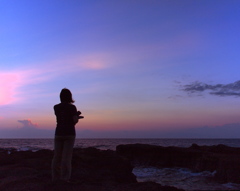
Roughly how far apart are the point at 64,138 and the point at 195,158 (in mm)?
21473

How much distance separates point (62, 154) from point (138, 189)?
2.18 meters

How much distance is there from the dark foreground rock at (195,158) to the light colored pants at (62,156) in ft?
40.6

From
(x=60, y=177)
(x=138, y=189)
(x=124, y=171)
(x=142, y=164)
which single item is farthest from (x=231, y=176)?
(x=142, y=164)

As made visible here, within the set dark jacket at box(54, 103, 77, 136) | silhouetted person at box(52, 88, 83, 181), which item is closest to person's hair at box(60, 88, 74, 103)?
silhouetted person at box(52, 88, 83, 181)

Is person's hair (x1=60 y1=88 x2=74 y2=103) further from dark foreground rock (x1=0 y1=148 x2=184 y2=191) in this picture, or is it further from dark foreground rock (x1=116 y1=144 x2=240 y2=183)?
dark foreground rock (x1=116 y1=144 x2=240 y2=183)

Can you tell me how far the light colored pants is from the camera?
6.41m

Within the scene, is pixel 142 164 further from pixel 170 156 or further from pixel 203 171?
pixel 203 171

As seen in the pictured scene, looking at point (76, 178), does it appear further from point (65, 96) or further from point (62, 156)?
point (65, 96)

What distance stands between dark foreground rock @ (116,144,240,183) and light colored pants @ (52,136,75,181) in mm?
12374

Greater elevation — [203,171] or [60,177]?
[60,177]

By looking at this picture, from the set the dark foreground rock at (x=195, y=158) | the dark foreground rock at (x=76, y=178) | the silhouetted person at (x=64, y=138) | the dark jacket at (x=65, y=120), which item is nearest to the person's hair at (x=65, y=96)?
the silhouetted person at (x=64, y=138)

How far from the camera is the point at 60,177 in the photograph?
6.61 meters

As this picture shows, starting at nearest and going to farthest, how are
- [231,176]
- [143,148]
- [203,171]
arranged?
[231,176] < [203,171] < [143,148]

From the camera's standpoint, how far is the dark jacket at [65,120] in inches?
253
